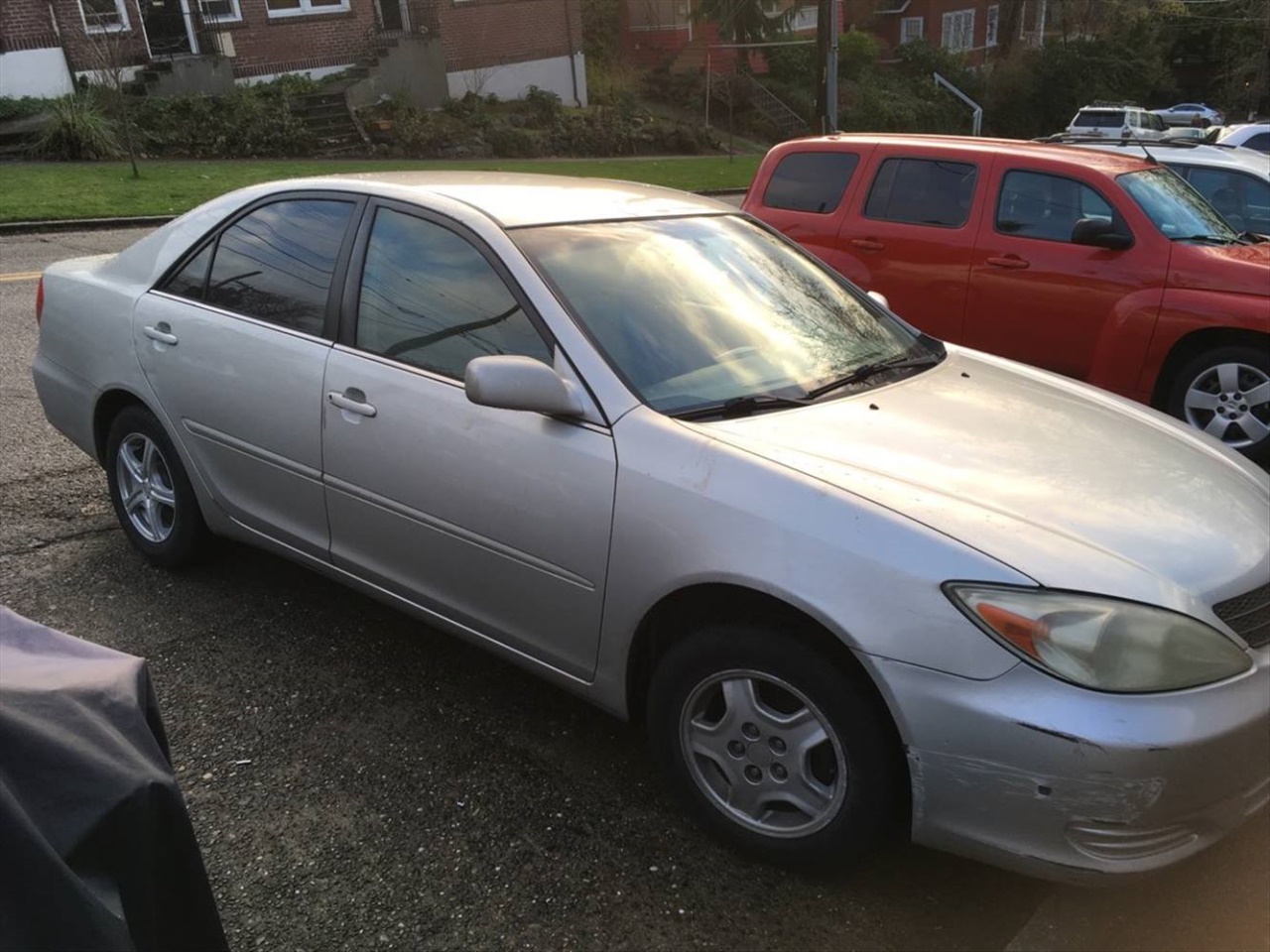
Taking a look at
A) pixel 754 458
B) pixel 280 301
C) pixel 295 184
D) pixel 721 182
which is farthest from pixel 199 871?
pixel 721 182

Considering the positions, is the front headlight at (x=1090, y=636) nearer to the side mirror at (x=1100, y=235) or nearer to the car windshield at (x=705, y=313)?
the car windshield at (x=705, y=313)

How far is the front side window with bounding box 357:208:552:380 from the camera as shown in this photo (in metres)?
3.05

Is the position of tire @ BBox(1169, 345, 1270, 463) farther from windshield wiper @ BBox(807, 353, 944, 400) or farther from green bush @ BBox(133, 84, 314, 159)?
green bush @ BBox(133, 84, 314, 159)

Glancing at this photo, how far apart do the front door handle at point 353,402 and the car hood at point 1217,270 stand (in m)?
4.86

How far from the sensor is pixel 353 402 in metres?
3.27

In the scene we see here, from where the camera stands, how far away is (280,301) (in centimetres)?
363

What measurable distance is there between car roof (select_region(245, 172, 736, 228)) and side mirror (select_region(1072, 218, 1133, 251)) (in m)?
3.08

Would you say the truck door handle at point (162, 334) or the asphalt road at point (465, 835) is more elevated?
the truck door handle at point (162, 334)

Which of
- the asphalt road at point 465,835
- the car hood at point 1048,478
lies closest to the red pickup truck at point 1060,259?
the car hood at point 1048,478

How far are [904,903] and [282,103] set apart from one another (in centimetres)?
2266

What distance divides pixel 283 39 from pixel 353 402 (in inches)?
952

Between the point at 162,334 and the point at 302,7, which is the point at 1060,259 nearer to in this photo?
the point at 162,334

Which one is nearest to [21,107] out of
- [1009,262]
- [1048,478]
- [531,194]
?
[1009,262]

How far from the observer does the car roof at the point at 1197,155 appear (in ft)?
29.1
